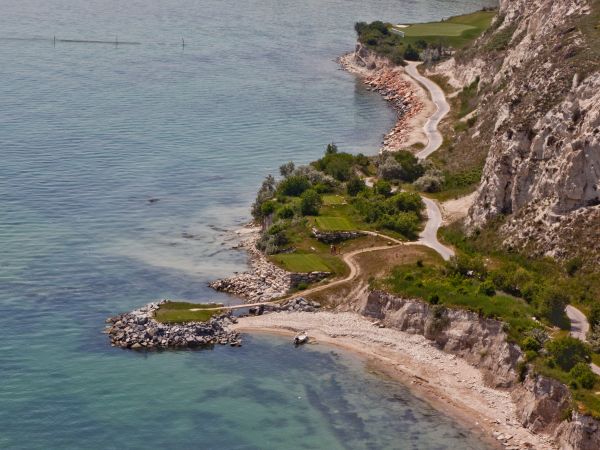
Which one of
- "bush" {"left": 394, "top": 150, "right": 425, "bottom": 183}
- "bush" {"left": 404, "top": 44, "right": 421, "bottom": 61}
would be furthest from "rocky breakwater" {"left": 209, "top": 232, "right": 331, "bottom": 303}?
"bush" {"left": 404, "top": 44, "right": 421, "bottom": 61}

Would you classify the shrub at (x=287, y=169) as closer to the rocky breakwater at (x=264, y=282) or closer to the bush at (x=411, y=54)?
the rocky breakwater at (x=264, y=282)

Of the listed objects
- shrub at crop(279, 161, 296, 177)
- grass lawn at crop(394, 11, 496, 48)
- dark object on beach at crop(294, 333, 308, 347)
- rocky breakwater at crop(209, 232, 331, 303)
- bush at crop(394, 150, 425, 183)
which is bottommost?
dark object on beach at crop(294, 333, 308, 347)

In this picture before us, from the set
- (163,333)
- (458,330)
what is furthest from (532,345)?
(163,333)

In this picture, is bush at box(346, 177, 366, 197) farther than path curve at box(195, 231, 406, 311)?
Yes

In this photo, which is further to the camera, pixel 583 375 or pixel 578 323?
pixel 578 323

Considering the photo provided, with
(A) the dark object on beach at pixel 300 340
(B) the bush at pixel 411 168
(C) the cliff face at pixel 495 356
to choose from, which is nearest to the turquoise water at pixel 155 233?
(A) the dark object on beach at pixel 300 340

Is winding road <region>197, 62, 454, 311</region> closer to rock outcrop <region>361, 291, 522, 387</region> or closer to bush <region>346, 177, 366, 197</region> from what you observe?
rock outcrop <region>361, 291, 522, 387</region>

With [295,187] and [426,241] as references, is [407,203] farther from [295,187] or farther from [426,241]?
[295,187]
